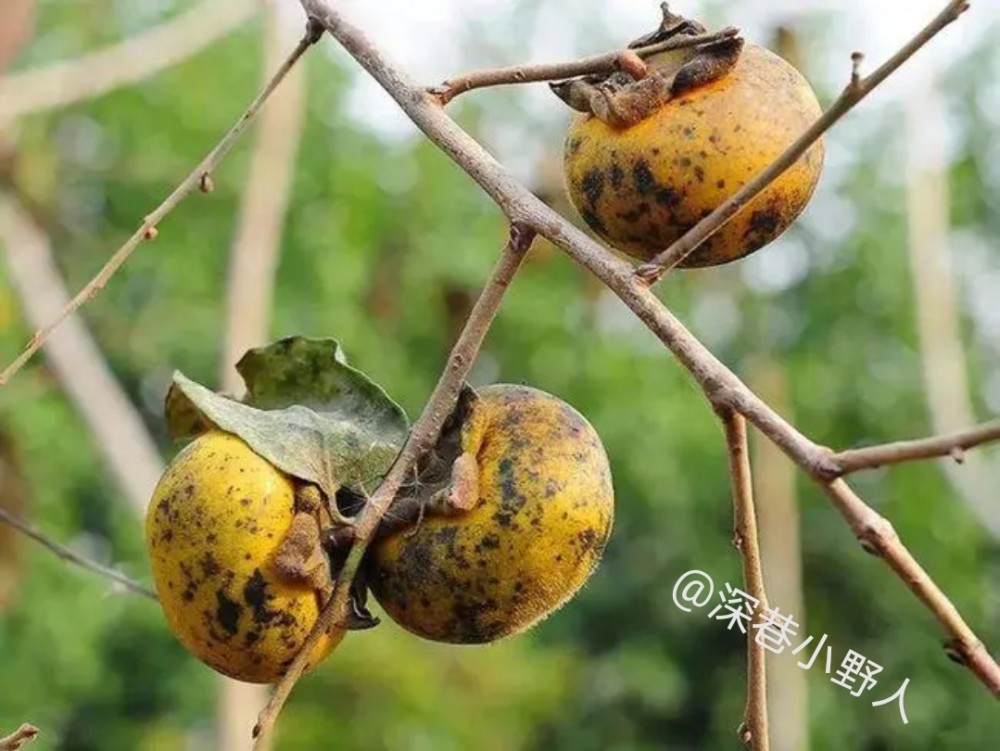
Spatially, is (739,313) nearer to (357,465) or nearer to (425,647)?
(425,647)

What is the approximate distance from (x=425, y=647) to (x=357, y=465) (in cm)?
519

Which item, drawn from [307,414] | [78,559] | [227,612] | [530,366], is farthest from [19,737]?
[530,366]

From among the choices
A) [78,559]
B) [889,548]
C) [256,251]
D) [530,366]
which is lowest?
[530,366]

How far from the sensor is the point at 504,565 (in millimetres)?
789

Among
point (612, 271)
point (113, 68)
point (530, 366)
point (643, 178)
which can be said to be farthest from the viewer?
point (530, 366)

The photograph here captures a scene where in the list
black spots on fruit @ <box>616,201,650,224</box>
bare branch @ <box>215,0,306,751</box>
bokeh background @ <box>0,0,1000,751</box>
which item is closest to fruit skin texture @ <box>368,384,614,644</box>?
black spots on fruit @ <box>616,201,650,224</box>

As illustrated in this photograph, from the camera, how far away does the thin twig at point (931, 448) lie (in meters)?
0.56

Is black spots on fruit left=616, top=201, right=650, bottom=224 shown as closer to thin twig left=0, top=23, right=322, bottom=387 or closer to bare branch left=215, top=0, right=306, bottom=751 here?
thin twig left=0, top=23, right=322, bottom=387

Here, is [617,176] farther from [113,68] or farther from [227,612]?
[113,68]

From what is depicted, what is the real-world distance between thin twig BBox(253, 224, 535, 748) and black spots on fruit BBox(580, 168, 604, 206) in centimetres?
9

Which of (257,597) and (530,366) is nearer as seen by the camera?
(257,597)

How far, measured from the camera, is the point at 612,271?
697 millimetres

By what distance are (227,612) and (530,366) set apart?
21.3 feet

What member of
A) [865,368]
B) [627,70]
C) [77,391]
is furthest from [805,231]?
[627,70]
